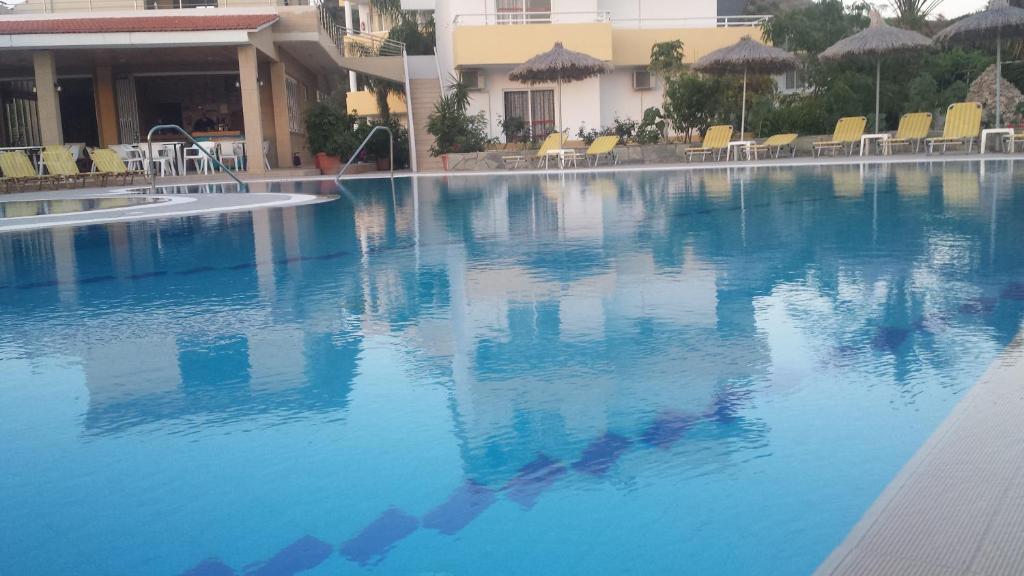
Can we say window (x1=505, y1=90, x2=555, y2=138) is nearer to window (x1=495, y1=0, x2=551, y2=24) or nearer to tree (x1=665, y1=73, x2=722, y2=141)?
window (x1=495, y1=0, x2=551, y2=24)

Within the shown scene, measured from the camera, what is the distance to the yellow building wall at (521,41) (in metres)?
26.3

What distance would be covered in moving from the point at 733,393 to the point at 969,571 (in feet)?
4.78

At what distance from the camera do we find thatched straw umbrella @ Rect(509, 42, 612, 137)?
22.1 metres

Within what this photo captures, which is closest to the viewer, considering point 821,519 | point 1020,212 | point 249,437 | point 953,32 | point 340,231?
point 821,519

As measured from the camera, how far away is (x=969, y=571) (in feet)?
6.42

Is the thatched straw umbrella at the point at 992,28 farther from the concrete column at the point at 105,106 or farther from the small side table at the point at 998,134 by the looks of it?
the concrete column at the point at 105,106

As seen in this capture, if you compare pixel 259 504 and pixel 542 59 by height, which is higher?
pixel 542 59

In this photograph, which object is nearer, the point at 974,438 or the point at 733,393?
the point at 974,438

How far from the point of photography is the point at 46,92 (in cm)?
2109

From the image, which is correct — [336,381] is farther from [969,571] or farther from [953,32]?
[953,32]

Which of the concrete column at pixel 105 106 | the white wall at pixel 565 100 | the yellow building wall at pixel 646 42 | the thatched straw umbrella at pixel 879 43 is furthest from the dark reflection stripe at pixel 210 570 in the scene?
the yellow building wall at pixel 646 42

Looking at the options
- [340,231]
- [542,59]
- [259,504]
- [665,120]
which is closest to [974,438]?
[259,504]

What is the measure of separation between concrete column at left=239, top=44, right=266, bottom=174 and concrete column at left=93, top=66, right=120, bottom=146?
516 cm

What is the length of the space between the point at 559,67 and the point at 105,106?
12.5 m
